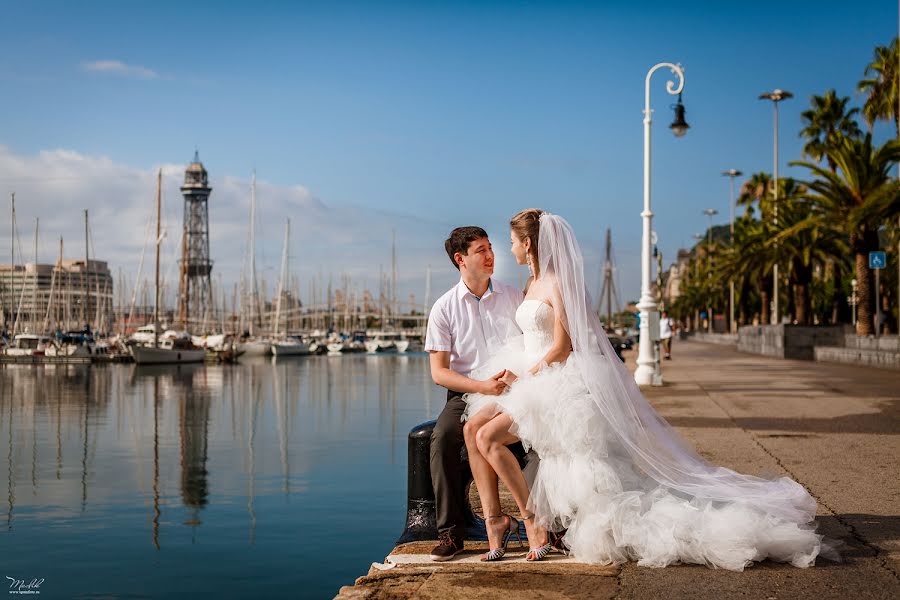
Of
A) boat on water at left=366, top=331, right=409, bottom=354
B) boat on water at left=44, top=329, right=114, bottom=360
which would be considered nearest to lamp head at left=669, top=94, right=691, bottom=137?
boat on water at left=44, top=329, right=114, bottom=360

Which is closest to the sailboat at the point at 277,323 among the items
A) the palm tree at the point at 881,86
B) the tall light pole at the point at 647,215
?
the palm tree at the point at 881,86

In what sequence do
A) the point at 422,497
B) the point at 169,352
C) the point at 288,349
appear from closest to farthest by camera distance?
the point at 422,497 < the point at 169,352 < the point at 288,349

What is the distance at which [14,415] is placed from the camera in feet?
87.2

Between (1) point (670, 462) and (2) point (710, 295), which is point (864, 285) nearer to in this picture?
(1) point (670, 462)

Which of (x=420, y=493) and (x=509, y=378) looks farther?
(x=420, y=493)

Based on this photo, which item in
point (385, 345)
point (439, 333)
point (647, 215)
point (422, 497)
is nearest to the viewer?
point (439, 333)

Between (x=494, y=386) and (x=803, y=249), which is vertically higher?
(x=803, y=249)

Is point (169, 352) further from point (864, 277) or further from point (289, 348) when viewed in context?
point (864, 277)

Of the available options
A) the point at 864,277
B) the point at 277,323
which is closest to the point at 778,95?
the point at 864,277

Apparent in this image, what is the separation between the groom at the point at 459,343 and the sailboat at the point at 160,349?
213 ft

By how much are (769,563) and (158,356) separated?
68687 millimetres

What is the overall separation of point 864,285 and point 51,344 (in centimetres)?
6643

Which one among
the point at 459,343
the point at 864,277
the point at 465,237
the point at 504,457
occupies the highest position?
the point at 864,277

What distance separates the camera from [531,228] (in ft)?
18.4
